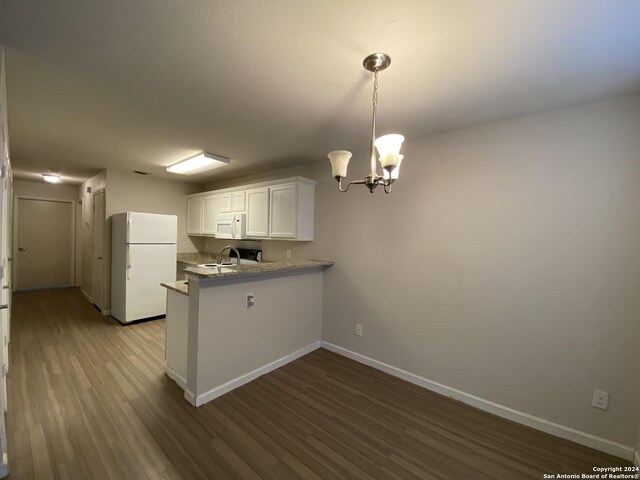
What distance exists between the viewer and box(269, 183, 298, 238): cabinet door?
3400mm

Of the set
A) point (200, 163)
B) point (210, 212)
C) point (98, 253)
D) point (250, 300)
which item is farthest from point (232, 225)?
point (98, 253)

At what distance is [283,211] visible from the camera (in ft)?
11.6

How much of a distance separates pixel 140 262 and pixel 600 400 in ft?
16.9

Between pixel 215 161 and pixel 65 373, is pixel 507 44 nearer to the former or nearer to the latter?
pixel 215 161

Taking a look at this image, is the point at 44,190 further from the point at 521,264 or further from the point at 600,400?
the point at 600,400

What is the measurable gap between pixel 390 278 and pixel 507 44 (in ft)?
6.73

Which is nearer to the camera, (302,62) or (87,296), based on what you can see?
(302,62)

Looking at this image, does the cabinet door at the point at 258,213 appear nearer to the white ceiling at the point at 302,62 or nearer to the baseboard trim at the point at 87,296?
the white ceiling at the point at 302,62

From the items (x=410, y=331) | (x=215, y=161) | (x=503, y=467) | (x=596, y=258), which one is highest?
(x=215, y=161)

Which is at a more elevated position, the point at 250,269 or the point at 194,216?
the point at 194,216

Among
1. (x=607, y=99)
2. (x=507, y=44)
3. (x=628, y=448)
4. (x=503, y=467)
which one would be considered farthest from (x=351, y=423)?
(x=607, y=99)

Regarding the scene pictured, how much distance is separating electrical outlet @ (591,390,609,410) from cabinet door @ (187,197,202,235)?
5.33 metres

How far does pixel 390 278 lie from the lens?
Result: 2.84 m

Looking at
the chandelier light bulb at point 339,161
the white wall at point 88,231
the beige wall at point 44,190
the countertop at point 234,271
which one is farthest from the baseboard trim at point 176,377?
the beige wall at point 44,190
